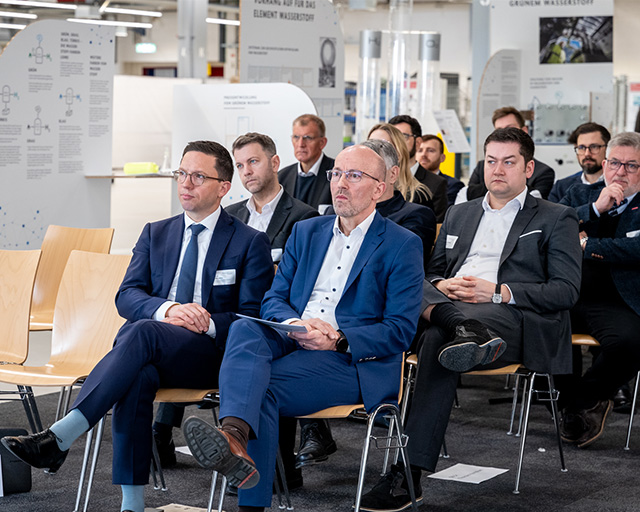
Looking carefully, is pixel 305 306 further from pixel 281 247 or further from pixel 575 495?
pixel 575 495

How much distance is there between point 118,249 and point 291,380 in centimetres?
874

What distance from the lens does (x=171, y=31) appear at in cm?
2322

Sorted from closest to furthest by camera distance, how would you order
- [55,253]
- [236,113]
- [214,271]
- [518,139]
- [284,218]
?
[214,271] → [518,139] → [284,218] → [55,253] → [236,113]

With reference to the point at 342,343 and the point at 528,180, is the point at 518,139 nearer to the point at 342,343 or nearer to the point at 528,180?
the point at 342,343

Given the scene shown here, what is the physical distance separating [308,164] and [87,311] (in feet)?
6.71

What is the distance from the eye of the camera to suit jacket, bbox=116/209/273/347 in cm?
343

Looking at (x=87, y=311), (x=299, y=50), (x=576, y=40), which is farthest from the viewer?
(x=576, y=40)

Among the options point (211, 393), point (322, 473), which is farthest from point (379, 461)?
point (211, 393)

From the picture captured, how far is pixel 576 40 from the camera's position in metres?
8.34

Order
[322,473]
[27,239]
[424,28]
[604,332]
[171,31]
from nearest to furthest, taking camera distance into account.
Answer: [322,473] → [604,332] → [27,239] → [424,28] → [171,31]

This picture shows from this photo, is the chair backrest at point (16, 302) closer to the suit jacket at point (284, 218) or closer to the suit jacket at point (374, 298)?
the suit jacket at point (284, 218)

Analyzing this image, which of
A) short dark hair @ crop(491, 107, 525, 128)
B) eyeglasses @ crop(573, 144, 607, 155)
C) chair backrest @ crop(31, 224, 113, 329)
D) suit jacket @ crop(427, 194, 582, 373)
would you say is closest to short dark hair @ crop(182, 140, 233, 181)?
suit jacket @ crop(427, 194, 582, 373)

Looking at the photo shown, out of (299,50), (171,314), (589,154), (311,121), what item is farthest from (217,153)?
(299,50)

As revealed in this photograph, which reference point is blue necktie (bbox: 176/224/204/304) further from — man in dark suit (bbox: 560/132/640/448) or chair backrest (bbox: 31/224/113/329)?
man in dark suit (bbox: 560/132/640/448)
